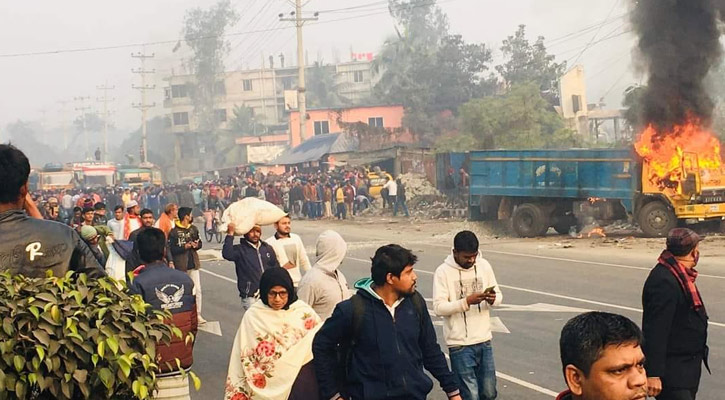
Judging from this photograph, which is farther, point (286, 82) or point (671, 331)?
point (286, 82)

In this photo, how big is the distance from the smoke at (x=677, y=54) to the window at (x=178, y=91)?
8343 cm

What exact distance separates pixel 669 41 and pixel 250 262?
2063cm

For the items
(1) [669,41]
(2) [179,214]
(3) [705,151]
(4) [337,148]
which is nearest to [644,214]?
(3) [705,151]

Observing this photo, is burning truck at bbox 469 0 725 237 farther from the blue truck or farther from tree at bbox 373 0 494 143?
tree at bbox 373 0 494 143

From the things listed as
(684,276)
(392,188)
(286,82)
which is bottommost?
(684,276)

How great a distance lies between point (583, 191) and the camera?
85.5ft

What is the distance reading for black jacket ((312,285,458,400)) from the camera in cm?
517

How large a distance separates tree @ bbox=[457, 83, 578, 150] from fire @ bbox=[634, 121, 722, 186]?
19.7 meters

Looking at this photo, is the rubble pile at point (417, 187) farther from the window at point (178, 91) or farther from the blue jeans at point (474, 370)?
the window at point (178, 91)

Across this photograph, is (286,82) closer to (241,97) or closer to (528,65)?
(241,97)

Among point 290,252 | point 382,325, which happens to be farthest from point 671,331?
point 290,252

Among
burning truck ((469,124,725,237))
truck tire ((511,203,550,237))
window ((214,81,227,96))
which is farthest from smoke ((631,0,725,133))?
window ((214,81,227,96))

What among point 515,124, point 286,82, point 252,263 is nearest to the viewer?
point 252,263

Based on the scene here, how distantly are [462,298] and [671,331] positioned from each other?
5.33ft
